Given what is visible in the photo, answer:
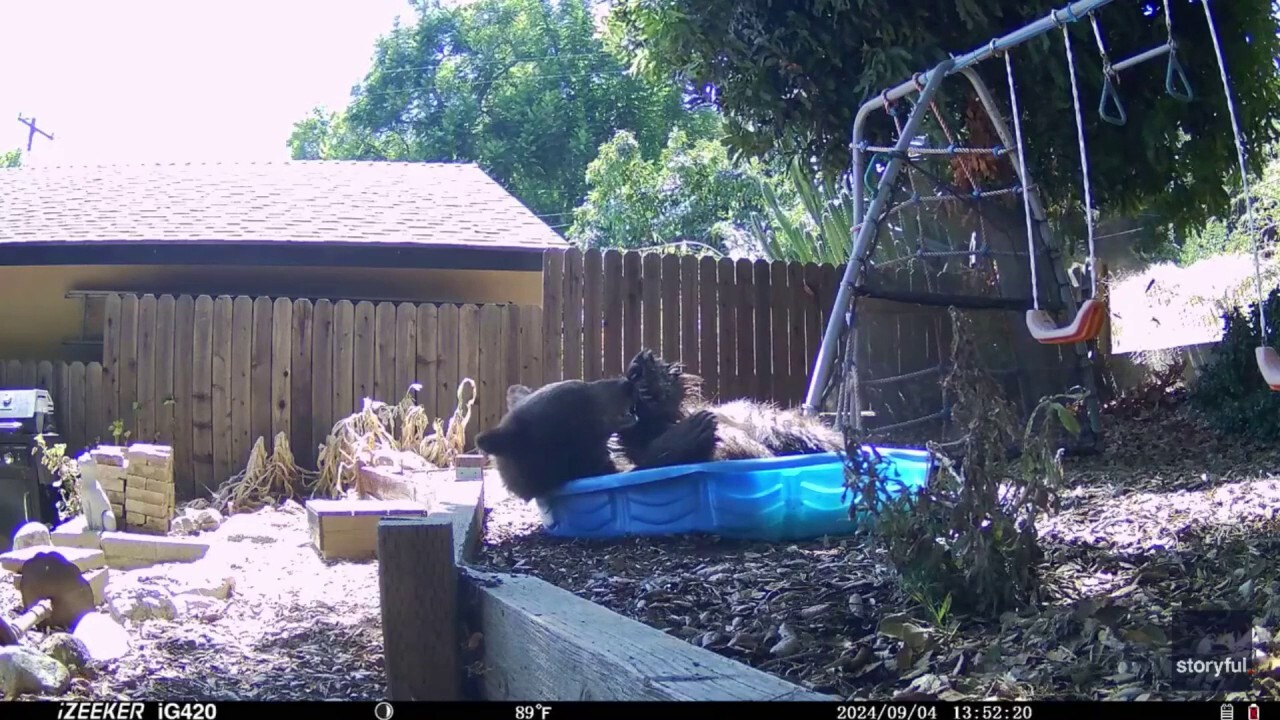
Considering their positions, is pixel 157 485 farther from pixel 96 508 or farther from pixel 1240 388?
pixel 1240 388

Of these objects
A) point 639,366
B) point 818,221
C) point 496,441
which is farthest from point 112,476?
point 818,221

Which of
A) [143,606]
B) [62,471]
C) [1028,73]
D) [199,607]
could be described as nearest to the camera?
[143,606]

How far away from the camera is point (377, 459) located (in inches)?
277

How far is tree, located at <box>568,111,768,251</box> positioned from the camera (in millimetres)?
19672

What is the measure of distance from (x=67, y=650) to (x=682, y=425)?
243cm

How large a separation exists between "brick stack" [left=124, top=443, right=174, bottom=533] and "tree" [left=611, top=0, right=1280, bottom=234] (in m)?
4.13

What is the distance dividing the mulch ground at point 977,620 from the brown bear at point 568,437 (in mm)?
291

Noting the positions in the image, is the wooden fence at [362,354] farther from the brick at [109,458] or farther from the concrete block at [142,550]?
the concrete block at [142,550]

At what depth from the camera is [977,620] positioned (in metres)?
2.66

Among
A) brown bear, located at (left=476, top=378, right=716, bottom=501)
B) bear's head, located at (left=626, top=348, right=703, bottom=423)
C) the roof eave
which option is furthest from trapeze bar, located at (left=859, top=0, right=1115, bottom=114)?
the roof eave

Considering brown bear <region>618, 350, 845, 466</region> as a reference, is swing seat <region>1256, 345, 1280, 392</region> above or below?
above

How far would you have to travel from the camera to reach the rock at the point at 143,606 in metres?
3.86

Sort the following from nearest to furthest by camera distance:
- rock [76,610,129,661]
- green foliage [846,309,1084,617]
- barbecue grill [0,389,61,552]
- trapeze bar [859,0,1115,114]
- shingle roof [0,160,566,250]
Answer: green foliage [846,309,1084,617]
rock [76,610,129,661]
trapeze bar [859,0,1115,114]
barbecue grill [0,389,61,552]
shingle roof [0,160,566,250]

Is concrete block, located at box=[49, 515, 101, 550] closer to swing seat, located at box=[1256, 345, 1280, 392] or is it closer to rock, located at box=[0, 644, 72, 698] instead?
rock, located at box=[0, 644, 72, 698]
